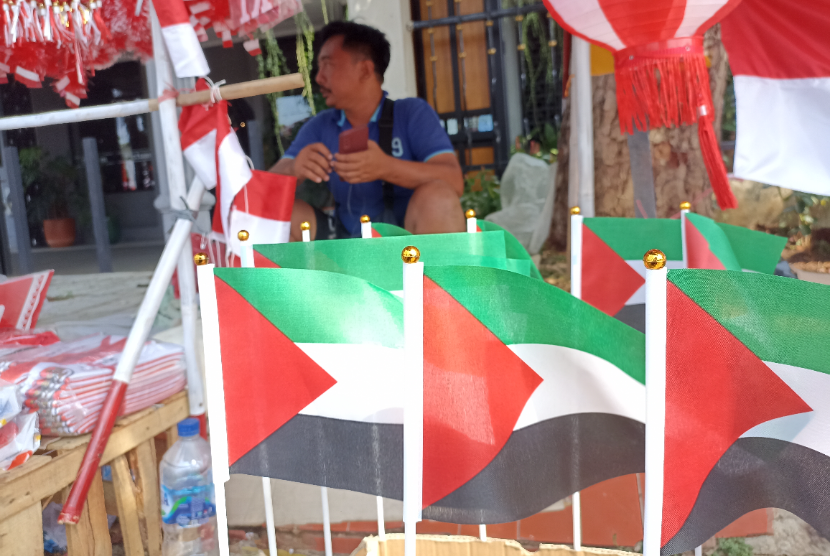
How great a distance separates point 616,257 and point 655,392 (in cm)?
69

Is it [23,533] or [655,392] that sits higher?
[655,392]

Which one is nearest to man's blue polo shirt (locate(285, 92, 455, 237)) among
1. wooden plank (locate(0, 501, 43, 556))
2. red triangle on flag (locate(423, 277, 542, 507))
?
wooden plank (locate(0, 501, 43, 556))

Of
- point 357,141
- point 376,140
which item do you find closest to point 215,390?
point 357,141

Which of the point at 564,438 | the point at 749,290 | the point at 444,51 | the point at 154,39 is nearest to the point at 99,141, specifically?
the point at 154,39

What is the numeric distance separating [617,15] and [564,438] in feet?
2.98

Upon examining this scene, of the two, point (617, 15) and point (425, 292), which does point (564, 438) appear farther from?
point (617, 15)

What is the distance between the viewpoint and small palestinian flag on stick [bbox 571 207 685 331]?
1365mm

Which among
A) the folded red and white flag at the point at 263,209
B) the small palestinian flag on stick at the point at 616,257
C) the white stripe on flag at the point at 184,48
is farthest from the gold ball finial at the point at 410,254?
the white stripe on flag at the point at 184,48

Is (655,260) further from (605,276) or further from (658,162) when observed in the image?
(658,162)

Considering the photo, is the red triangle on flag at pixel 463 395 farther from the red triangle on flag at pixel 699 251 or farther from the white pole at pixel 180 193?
the white pole at pixel 180 193

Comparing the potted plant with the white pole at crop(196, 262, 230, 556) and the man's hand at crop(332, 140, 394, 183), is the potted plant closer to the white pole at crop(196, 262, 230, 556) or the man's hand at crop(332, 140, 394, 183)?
the man's hand at crop(332, 140, 394, 183)

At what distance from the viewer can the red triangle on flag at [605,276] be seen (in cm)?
137

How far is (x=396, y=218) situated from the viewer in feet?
8.16

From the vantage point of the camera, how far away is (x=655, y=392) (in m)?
0.72
